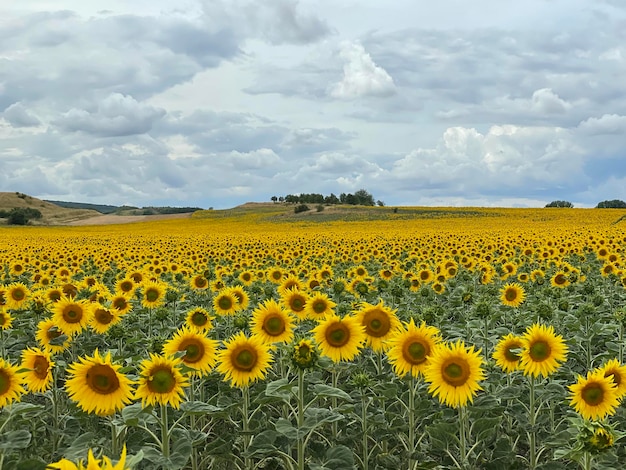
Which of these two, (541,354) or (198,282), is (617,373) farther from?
(198,282)

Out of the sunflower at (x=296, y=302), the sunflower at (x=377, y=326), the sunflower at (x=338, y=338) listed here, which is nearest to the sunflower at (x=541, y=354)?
the sunflower at (x=377, y=326)

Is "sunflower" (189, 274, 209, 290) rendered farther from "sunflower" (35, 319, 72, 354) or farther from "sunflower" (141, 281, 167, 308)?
"sunflower" (35, 319, 72, 354)

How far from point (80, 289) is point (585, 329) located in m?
7.31

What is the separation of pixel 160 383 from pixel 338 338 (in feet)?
5.16

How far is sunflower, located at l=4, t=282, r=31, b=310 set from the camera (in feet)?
27.3

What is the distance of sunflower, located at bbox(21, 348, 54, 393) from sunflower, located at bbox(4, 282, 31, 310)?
13.3 ft

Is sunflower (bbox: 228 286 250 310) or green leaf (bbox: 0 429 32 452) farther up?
sunflower (bbox: 228 286 250 310)

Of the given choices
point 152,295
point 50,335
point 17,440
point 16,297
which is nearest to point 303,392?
point 17,440

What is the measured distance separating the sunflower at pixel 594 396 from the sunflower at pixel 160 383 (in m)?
2.70

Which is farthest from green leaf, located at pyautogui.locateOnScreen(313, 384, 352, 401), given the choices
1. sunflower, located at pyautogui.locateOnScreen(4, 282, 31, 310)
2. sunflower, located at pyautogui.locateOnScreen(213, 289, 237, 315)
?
sunflower, located at pyautogui.locateOnScreen(4, 282, 31, 310)

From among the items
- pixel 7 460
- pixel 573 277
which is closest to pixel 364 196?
pixel 573 277

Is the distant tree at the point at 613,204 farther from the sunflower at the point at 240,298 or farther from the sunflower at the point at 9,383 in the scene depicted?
the sunflower at the point at 9,383

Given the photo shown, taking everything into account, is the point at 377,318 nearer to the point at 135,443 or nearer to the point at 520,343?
the point at 520,343

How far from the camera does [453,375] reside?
413 cm
